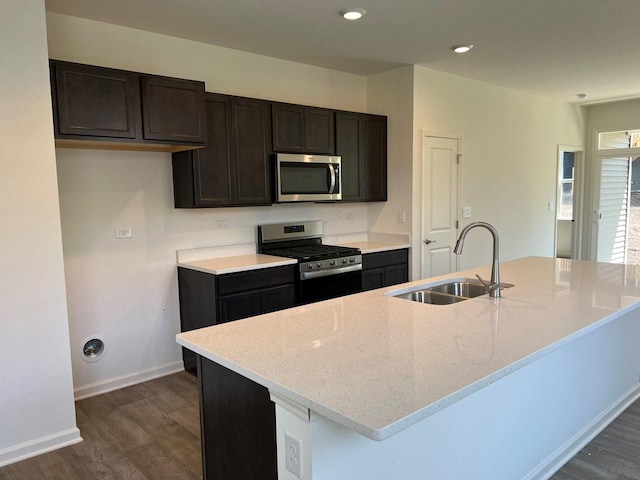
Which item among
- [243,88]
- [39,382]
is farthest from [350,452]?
[243,88]

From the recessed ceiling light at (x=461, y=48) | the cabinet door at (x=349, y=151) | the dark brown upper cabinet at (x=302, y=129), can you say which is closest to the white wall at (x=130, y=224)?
the dark brown upper cabinet at (x=302, y=129)

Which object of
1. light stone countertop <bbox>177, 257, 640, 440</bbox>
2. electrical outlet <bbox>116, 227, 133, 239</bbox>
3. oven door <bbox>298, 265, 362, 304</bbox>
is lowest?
oven door <bbox>298, 265, 362, 304</bbox>

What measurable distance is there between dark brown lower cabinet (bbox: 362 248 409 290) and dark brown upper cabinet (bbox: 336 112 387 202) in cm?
62

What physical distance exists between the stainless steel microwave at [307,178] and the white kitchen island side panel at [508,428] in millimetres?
2447

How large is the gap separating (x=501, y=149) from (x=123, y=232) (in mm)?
4392

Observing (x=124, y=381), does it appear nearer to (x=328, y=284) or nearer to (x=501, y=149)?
(x=328, y=284)

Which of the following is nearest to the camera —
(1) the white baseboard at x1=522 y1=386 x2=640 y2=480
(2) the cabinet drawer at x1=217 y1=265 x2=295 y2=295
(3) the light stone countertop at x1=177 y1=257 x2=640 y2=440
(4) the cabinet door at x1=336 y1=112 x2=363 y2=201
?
(3) the light stone countertop at x1=177 y1=257 x2=640 y2=440

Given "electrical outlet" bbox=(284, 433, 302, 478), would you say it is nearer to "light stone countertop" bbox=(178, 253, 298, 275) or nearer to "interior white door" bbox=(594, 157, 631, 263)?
"light stone countertop" bbox=(178, 253, 298, 275)

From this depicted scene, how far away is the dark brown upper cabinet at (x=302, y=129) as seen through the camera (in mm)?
4082

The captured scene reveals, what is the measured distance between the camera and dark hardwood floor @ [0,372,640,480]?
2.49m

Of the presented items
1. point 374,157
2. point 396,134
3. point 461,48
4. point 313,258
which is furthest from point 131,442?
point 461,48

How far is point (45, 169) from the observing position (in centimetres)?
267

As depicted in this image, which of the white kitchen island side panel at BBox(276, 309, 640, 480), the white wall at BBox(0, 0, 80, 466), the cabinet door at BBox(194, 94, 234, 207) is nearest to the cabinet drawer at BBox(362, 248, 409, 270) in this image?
the cabinet door at BBox(194, 94, 234, 207)

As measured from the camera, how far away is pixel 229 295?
3.49 meters
